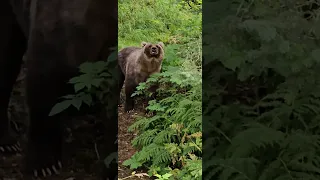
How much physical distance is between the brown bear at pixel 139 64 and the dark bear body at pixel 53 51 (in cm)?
81

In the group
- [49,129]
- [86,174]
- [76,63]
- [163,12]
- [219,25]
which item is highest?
[163,12]

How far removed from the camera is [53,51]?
1911mm

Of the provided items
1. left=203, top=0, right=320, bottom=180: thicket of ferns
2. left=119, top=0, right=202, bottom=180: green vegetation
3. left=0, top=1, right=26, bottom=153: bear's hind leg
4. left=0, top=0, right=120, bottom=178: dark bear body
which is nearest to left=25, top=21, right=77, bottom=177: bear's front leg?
left=0, top=0, right=120, bottom=178: dark bear body

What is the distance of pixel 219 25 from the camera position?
2.21 metres

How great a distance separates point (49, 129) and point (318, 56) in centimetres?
134

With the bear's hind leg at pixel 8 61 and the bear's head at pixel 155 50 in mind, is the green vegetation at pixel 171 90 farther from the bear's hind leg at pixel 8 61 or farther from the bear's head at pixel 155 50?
the bear's hind leg at pixel 8 61

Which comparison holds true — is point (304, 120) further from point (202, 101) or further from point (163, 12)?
point (163, 12)

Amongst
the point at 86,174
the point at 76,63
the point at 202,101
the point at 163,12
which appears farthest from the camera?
the point at 163,12

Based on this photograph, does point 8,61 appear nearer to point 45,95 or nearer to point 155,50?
point 45,95

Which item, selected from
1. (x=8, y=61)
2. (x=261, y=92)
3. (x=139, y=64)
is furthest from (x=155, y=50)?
(x=8, y=61)

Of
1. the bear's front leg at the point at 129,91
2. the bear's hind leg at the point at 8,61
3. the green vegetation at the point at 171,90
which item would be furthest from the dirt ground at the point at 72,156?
the bear's front leg at the point at 129,91

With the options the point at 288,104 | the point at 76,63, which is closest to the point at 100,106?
the point at 76,63

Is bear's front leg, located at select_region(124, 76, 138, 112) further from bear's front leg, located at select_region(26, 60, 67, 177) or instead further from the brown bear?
bear's front leg, located at select_region(26, 60, 67, 177)

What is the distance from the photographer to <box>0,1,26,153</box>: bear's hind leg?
218cm
